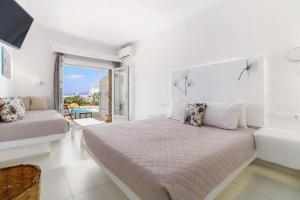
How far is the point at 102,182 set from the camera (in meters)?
1.84

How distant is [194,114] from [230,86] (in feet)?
2.64

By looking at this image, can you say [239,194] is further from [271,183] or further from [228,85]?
[228,85]

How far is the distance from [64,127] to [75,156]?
22.2 inches

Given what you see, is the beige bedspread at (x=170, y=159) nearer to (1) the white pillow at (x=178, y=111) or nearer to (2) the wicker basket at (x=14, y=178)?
(2) the wicker basket at (x=14, y=178)

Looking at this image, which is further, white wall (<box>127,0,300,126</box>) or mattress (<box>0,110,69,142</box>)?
mattress (<box>0,110,69,142</box>)

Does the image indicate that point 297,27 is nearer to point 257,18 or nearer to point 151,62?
point 257,18

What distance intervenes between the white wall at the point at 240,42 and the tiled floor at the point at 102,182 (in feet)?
2.90

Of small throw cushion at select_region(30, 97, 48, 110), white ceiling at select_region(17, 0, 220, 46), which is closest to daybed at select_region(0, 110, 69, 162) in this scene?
small throw cushion at select_region(30, 97, 48, 110)

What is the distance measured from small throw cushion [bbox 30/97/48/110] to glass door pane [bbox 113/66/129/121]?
2.15 m

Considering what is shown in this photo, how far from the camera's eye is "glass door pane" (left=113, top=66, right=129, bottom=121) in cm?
501

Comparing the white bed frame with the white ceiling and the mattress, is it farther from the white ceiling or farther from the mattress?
the white ceiling

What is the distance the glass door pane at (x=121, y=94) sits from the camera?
5.01 meters

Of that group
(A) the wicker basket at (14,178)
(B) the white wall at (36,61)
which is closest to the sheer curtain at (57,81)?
(B) the white wall at (36,61)

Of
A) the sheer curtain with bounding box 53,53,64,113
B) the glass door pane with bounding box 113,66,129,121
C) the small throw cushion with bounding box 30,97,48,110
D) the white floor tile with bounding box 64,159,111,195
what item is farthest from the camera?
the glass door pane with bounding box 113,66,129,121
